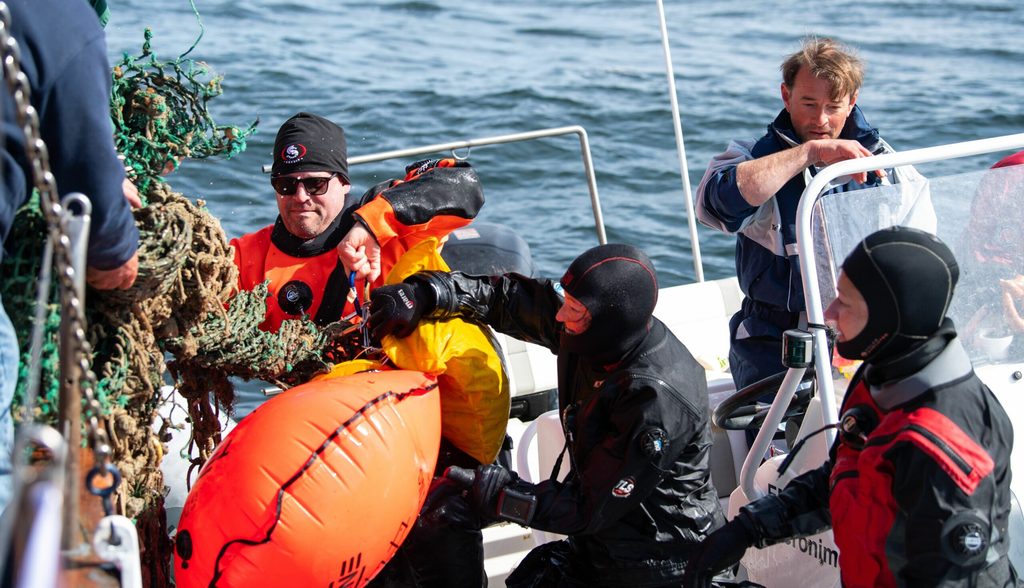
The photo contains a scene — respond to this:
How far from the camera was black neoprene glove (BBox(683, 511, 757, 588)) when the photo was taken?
2.55 meters

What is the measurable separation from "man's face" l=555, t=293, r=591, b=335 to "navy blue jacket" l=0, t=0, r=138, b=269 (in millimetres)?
1086

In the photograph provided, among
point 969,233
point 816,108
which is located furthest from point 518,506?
point 816,108

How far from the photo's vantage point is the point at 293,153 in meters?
3.51

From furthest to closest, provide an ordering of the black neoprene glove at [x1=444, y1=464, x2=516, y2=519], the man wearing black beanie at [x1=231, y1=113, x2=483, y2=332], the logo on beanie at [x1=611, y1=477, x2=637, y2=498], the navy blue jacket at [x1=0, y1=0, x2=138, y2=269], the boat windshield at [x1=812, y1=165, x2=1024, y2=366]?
1. the man wearing black beanie at [x1=231, y1=113, x2=483, y2=332]
2. the boat windshield at [x1=812, y1=165, x2=1024, y2=366]
3. the black neoprene glove at [x1=444, y1=464, x2=516, y2=519]
4. the logo on beanie at [x1=611, y1=477, x2=637, y2=498]
5. the navy blue jacket at [x1=0, y1=0, x2=138, y2=269]

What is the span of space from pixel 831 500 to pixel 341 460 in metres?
1.07

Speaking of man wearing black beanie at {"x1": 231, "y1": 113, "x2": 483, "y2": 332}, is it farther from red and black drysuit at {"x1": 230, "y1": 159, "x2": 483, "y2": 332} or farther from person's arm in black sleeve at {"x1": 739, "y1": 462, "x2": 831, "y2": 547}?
person's arm in black sleeve at {"x1": 739, "y1": 462, "x2": 831, "y2": 547}

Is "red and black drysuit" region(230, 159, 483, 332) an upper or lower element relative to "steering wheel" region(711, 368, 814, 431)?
upper

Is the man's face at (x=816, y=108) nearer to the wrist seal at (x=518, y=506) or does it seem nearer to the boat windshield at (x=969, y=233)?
the boat windshield at (x=969, y=233)

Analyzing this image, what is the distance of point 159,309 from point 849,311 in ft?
4.95

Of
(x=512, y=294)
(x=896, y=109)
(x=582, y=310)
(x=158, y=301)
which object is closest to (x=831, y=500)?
(x=582, y=310)

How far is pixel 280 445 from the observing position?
2.62m

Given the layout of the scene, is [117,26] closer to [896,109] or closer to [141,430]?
[896,109]

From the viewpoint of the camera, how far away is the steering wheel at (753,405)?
3158 millimetres

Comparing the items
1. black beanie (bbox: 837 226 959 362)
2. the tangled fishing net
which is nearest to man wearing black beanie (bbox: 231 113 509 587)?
the tangled fishing net
